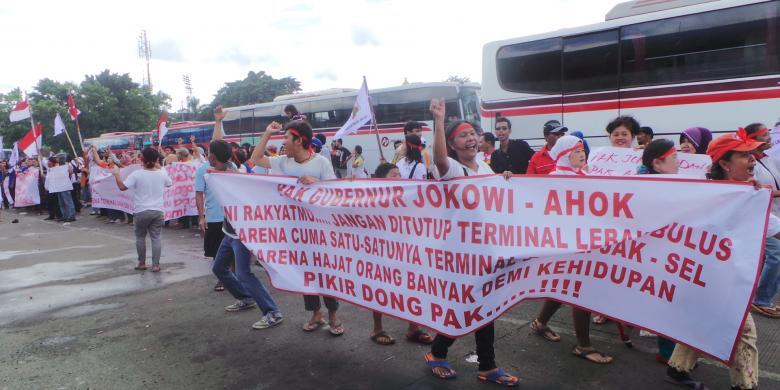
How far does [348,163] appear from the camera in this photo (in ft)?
55.9

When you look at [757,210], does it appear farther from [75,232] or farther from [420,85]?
[420,85]

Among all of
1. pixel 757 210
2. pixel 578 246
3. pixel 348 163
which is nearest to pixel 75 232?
pixel 348 163

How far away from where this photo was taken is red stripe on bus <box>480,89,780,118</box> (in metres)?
7.55

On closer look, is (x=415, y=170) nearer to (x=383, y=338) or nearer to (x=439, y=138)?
(x=383, y=338)

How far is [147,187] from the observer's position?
6.90 metres

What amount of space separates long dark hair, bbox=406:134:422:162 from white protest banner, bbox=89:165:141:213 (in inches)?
343

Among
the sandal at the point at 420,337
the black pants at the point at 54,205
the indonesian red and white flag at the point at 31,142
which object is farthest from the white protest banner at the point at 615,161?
the black pants at the point at 54,205

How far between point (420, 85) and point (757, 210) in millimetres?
→ 15191

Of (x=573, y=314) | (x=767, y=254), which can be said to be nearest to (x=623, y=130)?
(x=767, y=254)

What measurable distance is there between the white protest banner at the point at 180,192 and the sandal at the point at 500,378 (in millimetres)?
8173

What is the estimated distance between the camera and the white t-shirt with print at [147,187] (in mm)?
6875

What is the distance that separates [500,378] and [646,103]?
663 centimetres

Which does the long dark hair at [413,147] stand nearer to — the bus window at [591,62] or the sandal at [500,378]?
the sandal at [500,378]

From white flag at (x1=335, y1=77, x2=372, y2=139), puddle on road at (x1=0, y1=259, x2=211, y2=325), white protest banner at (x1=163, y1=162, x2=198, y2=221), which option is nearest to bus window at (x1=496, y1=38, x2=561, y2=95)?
white flag at (x1=335, y1=77, x2=372, y2=139)
